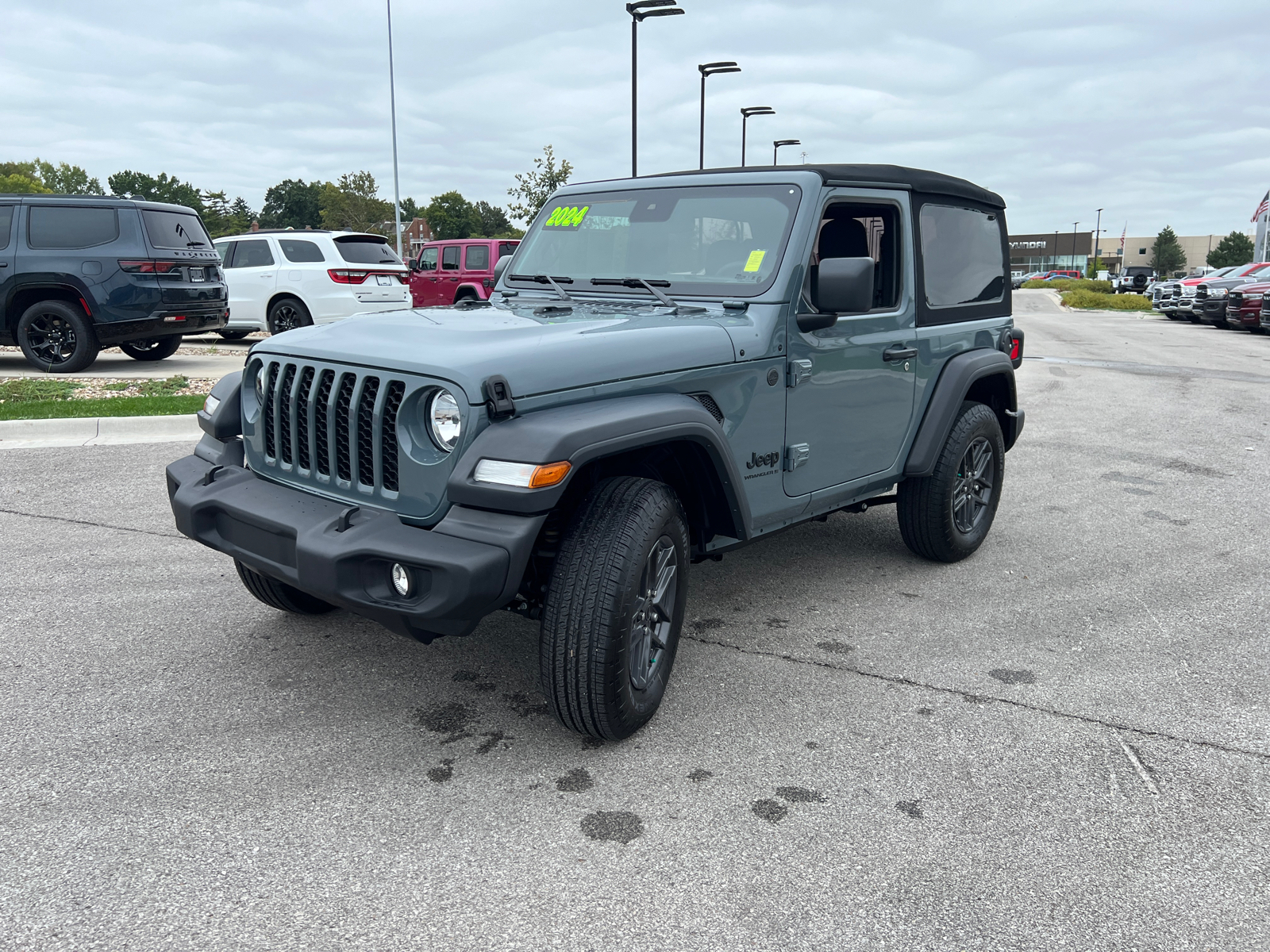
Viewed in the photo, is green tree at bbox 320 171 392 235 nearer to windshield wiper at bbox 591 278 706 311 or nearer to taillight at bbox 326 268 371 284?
taillight at bbox 326 268 371 284

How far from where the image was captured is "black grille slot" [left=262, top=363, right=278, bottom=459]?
333 centimetres

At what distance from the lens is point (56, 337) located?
10766 millimetres

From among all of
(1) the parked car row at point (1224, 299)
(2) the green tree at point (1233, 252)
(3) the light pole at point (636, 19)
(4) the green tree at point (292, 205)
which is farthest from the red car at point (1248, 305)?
(4) the green tree at point (292, 205)

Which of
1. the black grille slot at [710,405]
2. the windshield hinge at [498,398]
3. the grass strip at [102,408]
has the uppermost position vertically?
the windshield hinge at [498,398]

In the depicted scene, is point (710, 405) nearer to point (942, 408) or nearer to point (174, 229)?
point (942, 408)

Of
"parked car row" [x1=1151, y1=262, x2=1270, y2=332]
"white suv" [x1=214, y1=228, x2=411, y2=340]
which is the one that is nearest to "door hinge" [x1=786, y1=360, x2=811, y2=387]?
"white suv" [x1=214, y1=228, x2=411, y2=340]

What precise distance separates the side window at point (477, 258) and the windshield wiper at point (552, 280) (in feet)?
44.7

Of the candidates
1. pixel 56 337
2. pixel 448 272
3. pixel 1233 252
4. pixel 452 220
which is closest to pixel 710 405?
pixel 56 337

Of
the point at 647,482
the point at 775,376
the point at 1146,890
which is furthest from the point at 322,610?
the point at 1146,890

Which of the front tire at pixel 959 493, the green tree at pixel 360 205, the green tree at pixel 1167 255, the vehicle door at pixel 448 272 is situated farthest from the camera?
the green tree at pixel 1167 255

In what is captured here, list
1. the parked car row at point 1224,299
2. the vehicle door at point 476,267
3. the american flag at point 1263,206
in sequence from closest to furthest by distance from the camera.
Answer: the vehicle door at point 476,267 < the parked car row at point 1224,299 < the american flag at point 1263,206

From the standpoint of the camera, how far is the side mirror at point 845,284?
353cm

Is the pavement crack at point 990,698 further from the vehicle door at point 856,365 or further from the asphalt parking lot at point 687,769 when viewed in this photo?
the vehicle door at point 856,365

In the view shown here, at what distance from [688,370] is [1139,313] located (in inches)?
1428
